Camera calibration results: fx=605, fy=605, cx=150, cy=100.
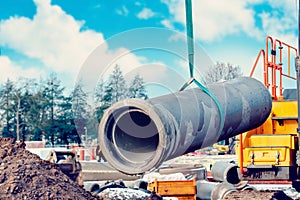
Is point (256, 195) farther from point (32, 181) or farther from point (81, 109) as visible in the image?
point (32, 181)

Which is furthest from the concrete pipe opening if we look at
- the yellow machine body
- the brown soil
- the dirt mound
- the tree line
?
the tree line

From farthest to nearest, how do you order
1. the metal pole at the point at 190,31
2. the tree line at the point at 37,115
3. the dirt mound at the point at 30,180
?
the tree line at the point at 37,115 → the dirt mound at the point at 30,180 → the metal pole at the point at 190,31

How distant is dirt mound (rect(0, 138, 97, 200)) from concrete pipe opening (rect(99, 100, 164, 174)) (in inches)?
77.1

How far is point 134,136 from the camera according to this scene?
5895mm

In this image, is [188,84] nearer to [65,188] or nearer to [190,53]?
[190,53]

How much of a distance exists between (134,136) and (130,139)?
0.05 m

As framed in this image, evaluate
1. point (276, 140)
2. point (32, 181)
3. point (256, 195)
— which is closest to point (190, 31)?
point (32, 181)

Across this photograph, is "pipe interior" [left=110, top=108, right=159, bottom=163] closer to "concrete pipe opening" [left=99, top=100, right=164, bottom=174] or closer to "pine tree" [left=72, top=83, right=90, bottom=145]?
"concrete pipe opening" [left=99, top=100, right=164, bottom=174]

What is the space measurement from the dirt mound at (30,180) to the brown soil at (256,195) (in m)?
3.50

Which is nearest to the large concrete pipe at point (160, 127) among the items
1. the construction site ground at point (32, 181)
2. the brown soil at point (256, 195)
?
A: the construction site ground at point (32, 181)

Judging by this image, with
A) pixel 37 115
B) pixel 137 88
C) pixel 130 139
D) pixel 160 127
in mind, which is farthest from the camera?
pixel 37 115

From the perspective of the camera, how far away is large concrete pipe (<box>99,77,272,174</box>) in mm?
5223

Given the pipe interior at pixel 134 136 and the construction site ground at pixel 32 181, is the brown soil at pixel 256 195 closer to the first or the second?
the construction site ground at pixel 32 181

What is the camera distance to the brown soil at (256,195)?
33.0 ft
